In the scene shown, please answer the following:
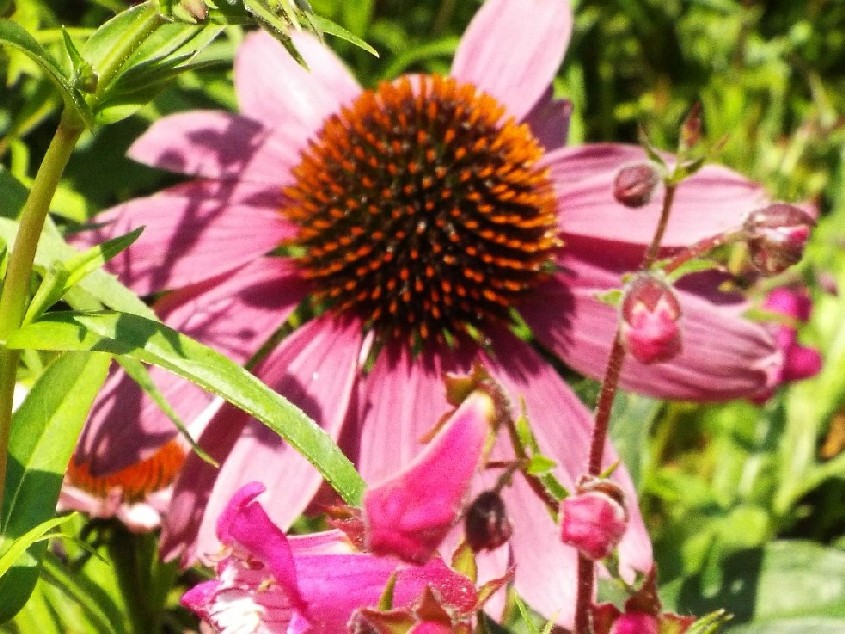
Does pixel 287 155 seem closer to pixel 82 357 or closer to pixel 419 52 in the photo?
pixel 419 52

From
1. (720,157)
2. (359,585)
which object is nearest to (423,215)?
(359,585)

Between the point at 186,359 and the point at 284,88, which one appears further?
the point at 284,88

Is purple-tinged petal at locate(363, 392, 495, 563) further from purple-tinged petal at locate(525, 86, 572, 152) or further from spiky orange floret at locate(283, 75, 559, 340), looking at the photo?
purple-tinged petal at locate(525, 86, 572, 152)

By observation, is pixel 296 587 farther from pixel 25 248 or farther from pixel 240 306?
pixel 240 306

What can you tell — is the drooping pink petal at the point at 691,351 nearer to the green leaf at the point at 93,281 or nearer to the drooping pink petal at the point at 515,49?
the drooping pink petal at the point at 515,49

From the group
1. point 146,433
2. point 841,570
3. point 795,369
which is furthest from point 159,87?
point 795,369

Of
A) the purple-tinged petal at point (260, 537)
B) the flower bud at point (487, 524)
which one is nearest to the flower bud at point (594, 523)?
the flower bud at point (487, 524)
